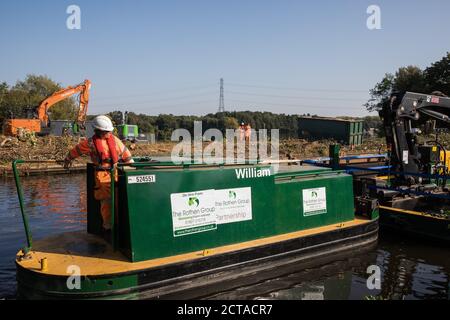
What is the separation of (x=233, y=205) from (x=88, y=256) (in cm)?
233

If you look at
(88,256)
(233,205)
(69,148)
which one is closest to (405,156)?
(233,205)

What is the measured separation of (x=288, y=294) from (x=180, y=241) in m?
1.92

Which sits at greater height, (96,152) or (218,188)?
(96,152)

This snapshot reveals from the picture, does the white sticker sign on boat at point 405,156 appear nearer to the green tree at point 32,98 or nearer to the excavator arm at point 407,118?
the excavator arm at point 407,118

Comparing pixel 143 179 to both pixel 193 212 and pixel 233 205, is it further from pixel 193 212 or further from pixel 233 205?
pixel 233 205

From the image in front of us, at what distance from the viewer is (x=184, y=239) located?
19.0ft

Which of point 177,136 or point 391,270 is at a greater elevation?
point 177,136

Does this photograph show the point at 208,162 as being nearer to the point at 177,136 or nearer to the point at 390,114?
the point at 390,114

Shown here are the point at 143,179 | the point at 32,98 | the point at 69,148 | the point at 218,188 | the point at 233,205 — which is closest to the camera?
the point at 143,179

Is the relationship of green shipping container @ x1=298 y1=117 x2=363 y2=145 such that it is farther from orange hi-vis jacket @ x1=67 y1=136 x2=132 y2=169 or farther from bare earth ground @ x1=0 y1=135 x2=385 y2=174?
orange hi-vis jacket @ x1=67 y1=136 x2=132 y2=169

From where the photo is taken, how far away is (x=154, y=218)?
18.0 feet

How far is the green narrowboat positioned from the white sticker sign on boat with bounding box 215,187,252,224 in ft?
0.05

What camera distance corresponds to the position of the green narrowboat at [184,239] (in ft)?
16.6
